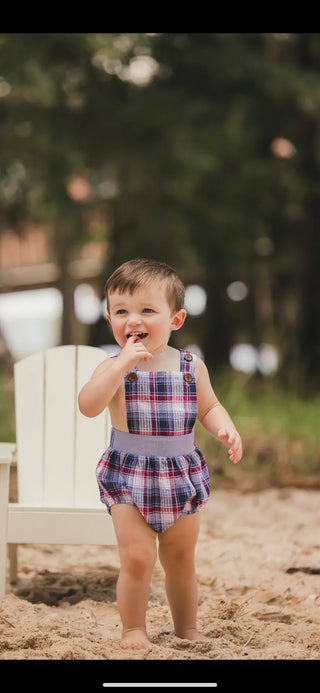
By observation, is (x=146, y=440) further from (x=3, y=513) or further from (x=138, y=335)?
(x=3, y=513)

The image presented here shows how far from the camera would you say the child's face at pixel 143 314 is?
8.10 feet

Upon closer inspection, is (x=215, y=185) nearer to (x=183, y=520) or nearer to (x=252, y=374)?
(x=252, y=374)

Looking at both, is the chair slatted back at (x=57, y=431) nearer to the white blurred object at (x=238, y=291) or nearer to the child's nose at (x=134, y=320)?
the child's nose at (x=134, y=320)

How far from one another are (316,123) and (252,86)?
79 cm

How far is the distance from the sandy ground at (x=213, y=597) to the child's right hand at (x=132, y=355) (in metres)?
0.78

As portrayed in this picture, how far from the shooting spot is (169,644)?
8.40 ft

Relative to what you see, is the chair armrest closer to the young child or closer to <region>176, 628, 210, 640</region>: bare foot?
the young child

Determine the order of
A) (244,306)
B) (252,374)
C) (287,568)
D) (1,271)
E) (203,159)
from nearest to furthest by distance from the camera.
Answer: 1. (287,568)
2. (203,159)
3. (252,374)
4. (244,306)
5. (1,271)

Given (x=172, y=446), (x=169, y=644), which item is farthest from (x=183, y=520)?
(x=169, y=644)

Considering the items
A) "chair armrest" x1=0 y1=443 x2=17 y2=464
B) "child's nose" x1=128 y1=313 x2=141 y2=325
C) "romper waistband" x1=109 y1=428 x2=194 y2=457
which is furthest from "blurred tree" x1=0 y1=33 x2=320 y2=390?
"romper waistband" x1=109 y1=428 x2=194 y2=457

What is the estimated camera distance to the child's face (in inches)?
97.2

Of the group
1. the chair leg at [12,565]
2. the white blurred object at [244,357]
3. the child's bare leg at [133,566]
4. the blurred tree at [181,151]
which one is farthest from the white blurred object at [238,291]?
the child's bare leg at [133,566]

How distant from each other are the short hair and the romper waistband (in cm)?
37

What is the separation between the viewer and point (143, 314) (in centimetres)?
248
